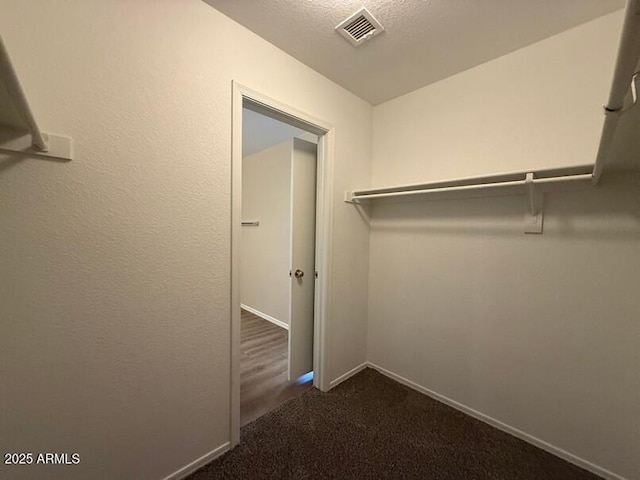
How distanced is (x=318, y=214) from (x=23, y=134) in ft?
5.22

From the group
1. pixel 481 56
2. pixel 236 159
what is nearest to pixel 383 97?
pixel 481 56

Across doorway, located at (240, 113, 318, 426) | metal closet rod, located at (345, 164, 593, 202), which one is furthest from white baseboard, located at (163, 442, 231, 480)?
metal closet rod, located at (345, 164, 593, 202)

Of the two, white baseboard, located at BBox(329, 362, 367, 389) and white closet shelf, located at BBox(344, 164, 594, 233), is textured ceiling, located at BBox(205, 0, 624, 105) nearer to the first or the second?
white closet shelf, located at BBox(344, 164, 594, 233)

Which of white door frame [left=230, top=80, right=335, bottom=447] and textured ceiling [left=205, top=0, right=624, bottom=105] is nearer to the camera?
textured ceiling [left=205, top=0, right=624, bottom=105]

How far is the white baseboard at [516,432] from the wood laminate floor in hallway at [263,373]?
2.94ft

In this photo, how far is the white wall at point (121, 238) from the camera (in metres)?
0.95

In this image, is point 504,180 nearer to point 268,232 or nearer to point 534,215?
point 534,215

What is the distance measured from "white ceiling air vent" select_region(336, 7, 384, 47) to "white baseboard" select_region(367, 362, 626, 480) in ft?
8.31

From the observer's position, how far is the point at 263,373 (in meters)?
2.38

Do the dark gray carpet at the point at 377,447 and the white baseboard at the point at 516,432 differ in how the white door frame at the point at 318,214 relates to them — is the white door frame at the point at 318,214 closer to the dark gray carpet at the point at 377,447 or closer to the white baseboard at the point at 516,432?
the dark gray carpet at the point at 377,447

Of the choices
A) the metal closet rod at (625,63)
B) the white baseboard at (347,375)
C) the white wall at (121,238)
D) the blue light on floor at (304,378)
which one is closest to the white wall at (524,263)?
the white baseboard at (347,375)

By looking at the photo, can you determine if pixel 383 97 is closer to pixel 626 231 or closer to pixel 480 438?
pixel 626 231

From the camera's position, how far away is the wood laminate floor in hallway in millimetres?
1957

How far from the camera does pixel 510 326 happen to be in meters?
1.68
